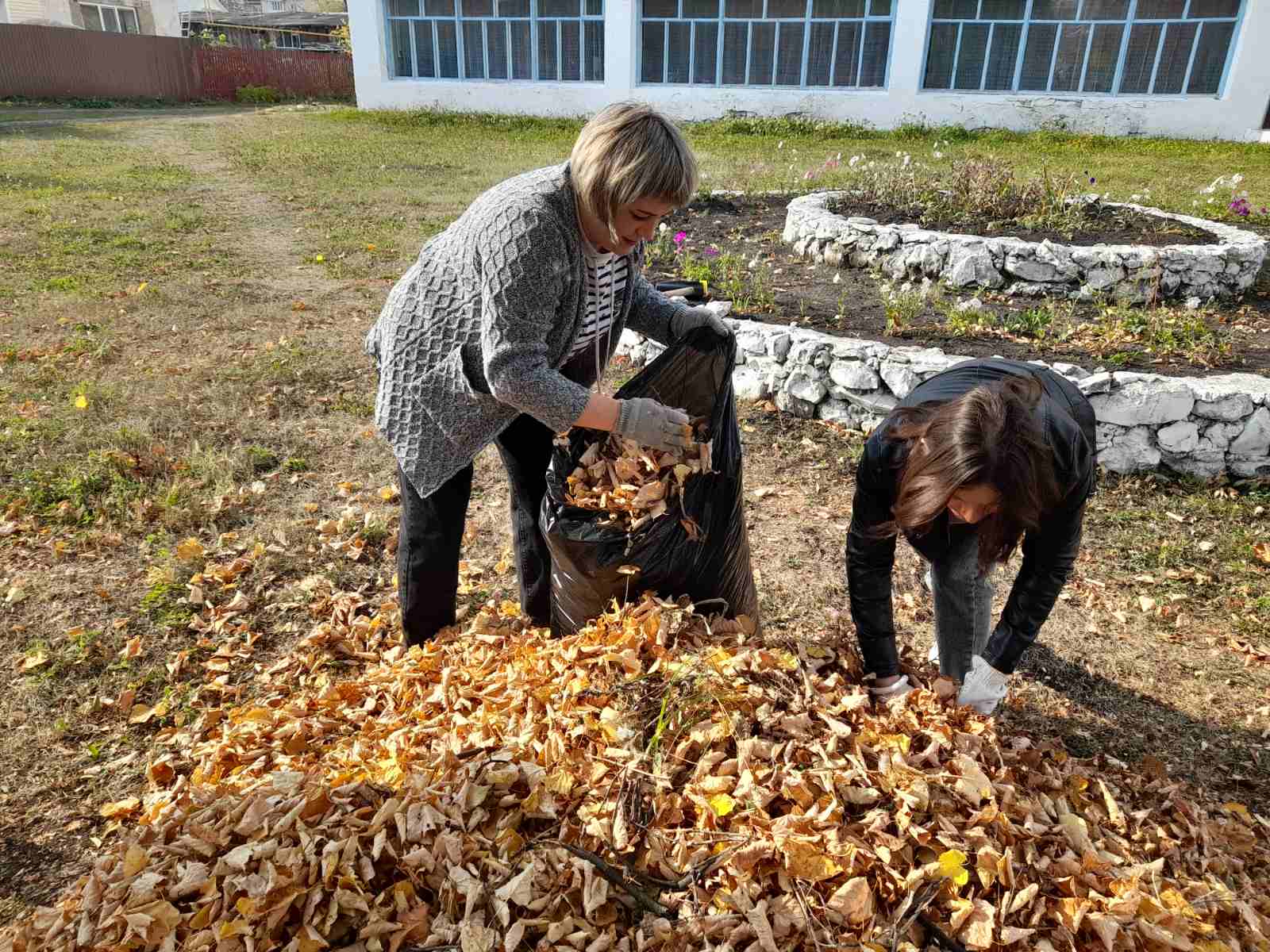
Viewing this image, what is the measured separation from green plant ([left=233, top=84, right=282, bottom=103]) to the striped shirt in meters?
25.8

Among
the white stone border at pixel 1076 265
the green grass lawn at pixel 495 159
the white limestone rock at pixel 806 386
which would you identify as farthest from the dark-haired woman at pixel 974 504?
the green grass lawn at pixel 495 159

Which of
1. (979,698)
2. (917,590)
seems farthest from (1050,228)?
(979,698)

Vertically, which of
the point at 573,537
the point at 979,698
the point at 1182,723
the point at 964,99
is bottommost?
the point at 1182,723

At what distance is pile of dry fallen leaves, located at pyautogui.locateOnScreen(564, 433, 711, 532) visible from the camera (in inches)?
79.3

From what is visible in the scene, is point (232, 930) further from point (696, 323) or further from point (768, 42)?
point (768, 42)

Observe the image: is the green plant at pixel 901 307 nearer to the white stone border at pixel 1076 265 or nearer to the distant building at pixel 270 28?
the white stone border at pixel 1076 265

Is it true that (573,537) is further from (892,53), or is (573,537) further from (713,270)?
(892,53)

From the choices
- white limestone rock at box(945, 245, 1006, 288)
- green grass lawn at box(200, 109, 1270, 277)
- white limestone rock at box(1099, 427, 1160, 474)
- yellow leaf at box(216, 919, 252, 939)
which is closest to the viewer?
yellow leaf at box(216, 919, 252, 939)

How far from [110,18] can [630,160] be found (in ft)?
124

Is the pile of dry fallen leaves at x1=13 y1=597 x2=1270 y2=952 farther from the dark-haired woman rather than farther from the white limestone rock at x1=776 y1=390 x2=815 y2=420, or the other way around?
the white limestone rock at x1=776 y1=390 x2=815 y2=420

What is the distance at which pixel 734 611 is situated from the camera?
2.32 metres

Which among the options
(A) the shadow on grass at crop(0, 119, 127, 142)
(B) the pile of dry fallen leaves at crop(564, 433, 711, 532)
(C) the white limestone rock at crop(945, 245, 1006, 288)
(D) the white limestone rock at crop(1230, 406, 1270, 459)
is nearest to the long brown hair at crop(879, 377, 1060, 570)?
(B) the pile of dry fallen leaves at crop(564, 433, 711, 532)

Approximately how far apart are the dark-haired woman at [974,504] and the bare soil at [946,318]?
2.56m

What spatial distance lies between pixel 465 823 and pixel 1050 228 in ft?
21.1
